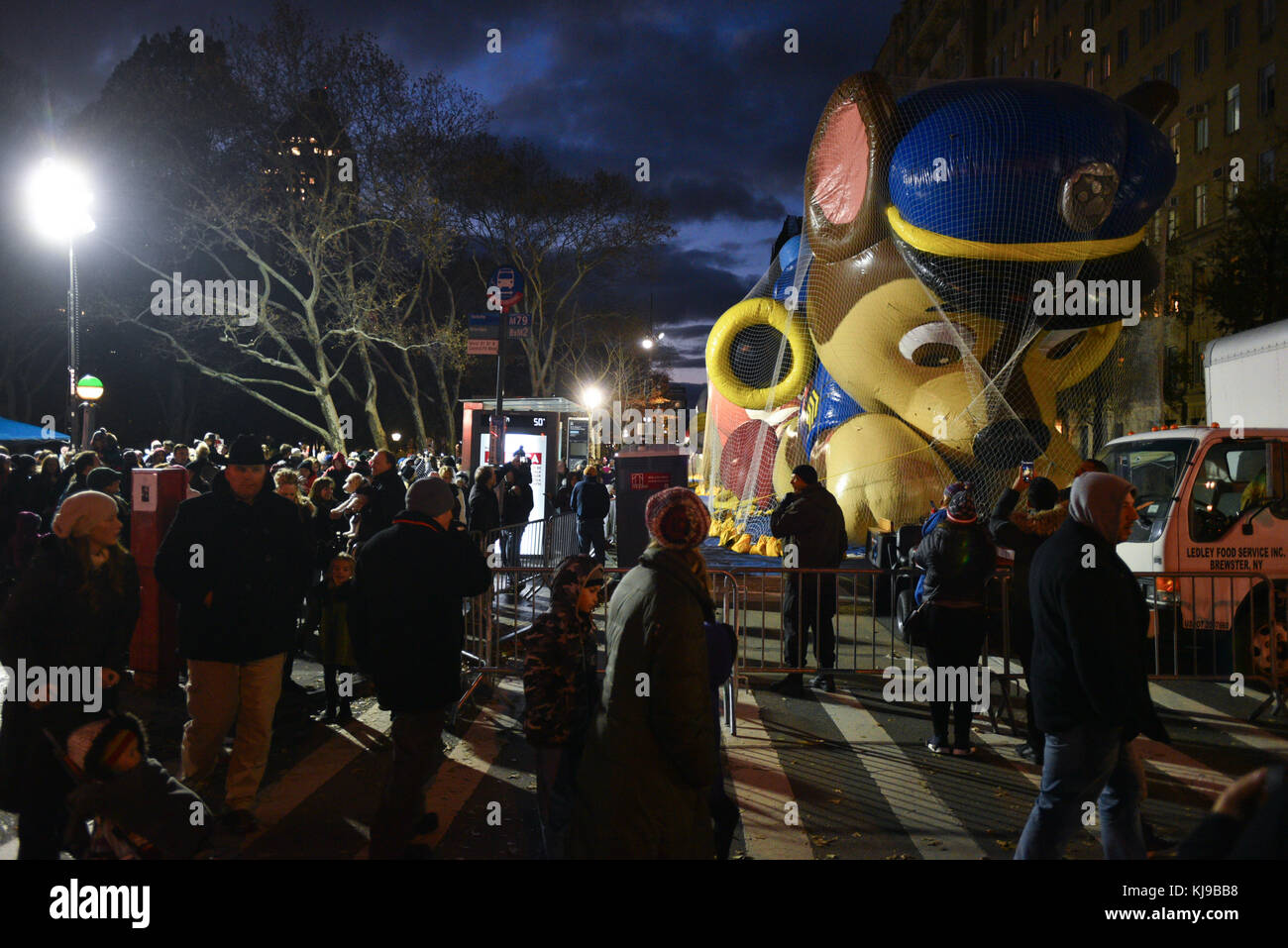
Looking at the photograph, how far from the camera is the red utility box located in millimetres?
7562

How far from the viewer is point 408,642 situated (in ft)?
13.6

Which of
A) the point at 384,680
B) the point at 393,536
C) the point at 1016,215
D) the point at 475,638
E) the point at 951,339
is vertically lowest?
the point at 475,638

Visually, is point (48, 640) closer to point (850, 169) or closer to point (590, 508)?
point (590, 508)

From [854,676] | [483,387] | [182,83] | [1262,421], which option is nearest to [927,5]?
[483,387]

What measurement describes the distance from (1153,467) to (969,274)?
192 inches

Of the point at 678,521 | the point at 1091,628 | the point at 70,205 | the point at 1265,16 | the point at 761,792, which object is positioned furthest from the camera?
the point at 1265,16

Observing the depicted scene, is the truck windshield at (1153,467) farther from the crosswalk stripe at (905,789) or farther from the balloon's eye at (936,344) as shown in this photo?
the balloon's eye at (936,344)

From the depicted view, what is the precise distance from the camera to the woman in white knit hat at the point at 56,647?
3590mm

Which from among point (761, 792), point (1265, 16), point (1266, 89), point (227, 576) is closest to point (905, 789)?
point (761, 792)

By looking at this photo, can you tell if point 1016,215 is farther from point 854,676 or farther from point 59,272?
point 59,272

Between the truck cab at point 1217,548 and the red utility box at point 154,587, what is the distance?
27.8 ft

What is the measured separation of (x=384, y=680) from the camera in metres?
4.14
